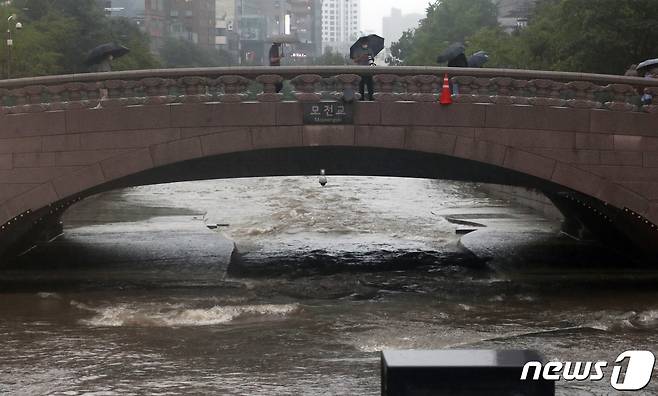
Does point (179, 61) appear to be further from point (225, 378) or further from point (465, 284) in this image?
point (225, 378)

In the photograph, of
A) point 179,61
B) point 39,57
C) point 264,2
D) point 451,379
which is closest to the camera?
point 451,379

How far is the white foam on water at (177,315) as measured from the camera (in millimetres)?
16266

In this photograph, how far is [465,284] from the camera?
766 inches

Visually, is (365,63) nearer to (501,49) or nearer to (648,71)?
(648,71)

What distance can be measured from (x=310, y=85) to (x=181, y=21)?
91887 mm

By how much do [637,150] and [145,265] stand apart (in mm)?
9631

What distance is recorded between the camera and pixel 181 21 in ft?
352

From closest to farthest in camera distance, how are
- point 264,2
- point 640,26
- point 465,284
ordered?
1. point 465,284
2. point 640,26
3. point 264,2

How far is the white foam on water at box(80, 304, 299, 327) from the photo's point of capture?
53.4ft

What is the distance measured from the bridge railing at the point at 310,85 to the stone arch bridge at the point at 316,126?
0.02 m

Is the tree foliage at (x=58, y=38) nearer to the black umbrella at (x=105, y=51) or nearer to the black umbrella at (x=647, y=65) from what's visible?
the black umbrella at (x=105, y=51)

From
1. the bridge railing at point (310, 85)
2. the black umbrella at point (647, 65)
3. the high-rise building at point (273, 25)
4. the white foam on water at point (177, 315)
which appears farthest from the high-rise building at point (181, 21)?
the white foam on water at point (177, 315)

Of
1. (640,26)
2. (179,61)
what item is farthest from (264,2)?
(640,26)

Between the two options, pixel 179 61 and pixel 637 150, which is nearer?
pixel 637 150
